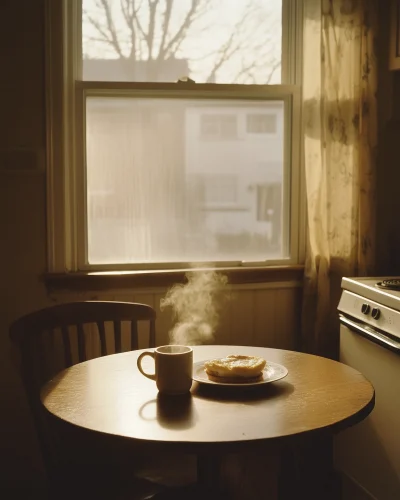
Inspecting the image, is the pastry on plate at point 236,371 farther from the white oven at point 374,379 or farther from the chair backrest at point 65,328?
the white oven at point 374,379

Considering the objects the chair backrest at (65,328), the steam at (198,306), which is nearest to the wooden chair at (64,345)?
the chair backrest at (65,328)

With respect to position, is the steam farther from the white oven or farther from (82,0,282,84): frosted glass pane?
(82,0,282,84): frosted glass pane

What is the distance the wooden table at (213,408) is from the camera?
123 cm

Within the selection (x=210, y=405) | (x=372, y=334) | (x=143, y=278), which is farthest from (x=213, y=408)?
(x=143, y=278)

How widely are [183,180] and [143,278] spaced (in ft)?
1.53

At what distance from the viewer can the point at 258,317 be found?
278 cm

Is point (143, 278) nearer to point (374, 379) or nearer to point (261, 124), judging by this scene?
point (261, 124)

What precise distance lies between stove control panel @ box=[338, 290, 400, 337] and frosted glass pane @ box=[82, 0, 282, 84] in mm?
1048

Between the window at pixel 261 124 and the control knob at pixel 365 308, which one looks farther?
the window at pixel 261 124

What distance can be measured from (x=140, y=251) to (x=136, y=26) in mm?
950

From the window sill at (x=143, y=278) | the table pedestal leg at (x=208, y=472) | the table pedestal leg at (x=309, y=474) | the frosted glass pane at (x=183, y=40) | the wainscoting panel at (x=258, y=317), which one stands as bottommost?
the table pedestal leg at (x=309, y=474)

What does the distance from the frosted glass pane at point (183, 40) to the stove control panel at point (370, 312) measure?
1.05m

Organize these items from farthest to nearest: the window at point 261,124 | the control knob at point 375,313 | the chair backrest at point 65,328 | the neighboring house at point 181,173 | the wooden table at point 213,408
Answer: the window at point 261,124
the neighboring house at point 181,173
the control knob at point 375,313
the chair backrest at point 65,328
the wooden table at point 213,408

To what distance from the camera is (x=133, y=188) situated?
2688 millimetres
